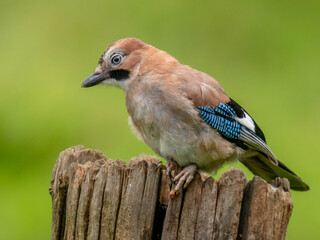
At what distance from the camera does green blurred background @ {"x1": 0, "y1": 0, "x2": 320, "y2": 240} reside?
10.3 metres

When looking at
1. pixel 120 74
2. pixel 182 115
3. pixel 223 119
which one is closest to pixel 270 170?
pixel 223 119

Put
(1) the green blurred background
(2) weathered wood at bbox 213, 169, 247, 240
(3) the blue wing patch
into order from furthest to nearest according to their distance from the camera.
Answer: (1) the green blurred background < (3) the blue wing patch < (2) weathered wood at bbox 213, 169, 247, 240

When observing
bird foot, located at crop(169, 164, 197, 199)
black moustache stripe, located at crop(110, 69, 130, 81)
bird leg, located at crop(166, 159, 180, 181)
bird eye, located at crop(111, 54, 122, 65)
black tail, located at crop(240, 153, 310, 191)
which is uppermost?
bird eye, located at crop(111, 54, 122, 65)

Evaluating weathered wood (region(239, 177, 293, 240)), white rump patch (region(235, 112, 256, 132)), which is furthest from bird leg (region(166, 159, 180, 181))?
weathered wood (region(239, 177, 293, 240))

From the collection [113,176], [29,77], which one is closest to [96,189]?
[113,176]

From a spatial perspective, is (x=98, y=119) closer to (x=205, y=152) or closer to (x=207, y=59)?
(x=207, y=59)

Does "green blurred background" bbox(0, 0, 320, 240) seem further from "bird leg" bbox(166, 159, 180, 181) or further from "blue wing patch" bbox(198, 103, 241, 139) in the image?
"bird leg" bbox(166, 159, 180, 181)

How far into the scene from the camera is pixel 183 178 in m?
6.11

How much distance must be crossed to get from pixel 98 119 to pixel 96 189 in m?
5.33

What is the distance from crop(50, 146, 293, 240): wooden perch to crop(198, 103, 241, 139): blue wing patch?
808mm

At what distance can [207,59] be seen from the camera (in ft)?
40.6

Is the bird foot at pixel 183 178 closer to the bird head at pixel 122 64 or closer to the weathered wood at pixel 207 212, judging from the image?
the weathered wood at pixel 207 212

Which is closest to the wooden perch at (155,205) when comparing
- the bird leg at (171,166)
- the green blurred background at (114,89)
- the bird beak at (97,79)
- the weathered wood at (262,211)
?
the weathered wood at (262,211)

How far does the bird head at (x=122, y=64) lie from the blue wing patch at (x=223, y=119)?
1.87ft
